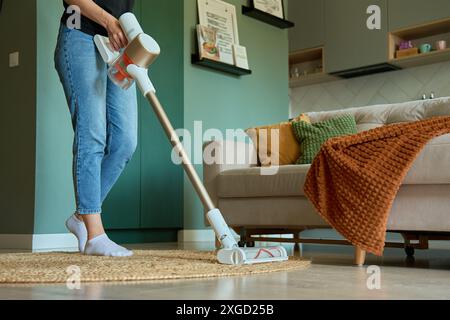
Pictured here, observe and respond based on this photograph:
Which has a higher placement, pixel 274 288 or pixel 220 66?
pixel 220 66

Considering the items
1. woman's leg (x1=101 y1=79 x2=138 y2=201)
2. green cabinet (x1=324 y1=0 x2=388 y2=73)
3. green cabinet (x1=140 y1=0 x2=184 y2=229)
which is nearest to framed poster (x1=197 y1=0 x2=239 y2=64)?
green cabinet (x1=140 y1=0 x2=184 y2=229)

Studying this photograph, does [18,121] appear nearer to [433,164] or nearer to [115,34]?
[115,34]

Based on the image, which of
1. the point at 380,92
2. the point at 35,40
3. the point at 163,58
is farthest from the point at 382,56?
the point at 35,40

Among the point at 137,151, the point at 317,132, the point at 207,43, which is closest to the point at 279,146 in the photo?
the point at 317,132

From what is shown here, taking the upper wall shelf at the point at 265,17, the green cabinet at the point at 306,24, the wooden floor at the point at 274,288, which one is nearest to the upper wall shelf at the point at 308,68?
the green cabinet at the point at 306,24

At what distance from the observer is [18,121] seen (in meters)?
3.18

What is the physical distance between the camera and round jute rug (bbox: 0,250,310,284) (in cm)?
136

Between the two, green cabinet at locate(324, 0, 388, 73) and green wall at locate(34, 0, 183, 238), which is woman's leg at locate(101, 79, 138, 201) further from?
green cabinet at locate(324, 0, 388, 73)

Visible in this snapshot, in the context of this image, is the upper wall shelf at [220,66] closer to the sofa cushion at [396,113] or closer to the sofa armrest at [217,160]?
the sofa cushion at [396,113]

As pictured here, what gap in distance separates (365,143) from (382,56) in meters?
3.06

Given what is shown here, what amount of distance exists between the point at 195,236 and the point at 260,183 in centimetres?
154

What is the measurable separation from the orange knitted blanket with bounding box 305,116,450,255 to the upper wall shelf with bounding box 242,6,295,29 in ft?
8.12

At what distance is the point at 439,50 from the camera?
4445 millimetres

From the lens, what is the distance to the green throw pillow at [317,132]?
2.69 metres
